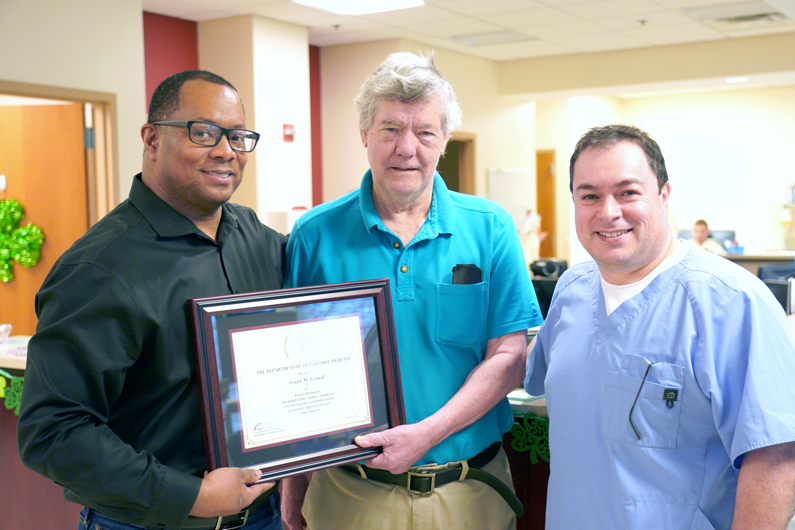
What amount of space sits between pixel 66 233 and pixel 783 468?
190 inches

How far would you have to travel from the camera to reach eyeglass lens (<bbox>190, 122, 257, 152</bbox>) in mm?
1383

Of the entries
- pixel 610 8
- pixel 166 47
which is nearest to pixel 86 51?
pixel 166 47

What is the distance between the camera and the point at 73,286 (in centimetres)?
126

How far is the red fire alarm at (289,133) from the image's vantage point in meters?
6.66

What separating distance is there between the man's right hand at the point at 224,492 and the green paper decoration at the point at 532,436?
0.94 metres

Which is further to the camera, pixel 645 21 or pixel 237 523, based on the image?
pixel 645 21

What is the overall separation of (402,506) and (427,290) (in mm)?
492

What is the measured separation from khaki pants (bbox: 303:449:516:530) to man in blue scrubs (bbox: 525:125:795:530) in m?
0.25

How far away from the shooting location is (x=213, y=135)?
4.58 ft

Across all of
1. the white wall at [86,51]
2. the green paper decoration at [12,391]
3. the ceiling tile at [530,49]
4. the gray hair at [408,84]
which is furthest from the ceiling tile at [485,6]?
the gray hair at [408,84]

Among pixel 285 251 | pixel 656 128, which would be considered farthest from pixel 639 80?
pixel 285 251

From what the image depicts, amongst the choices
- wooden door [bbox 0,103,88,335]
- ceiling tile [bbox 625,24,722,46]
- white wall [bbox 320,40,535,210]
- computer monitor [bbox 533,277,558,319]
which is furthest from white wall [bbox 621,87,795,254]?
wooden door [bbox 0,103,88,335]

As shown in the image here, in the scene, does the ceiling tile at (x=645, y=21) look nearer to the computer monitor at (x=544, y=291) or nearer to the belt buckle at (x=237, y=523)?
the computer monitor at (x=544, y=291)

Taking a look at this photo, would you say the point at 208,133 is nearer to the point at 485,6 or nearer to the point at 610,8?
the point at 485,6
